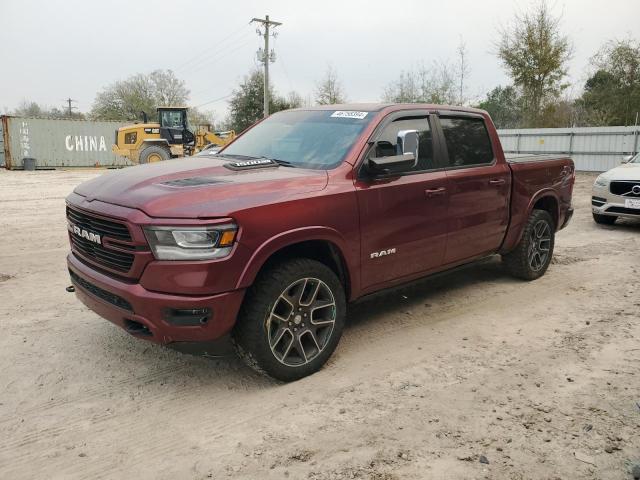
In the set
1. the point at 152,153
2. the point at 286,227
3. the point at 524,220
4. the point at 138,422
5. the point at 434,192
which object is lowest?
the point at 138,422

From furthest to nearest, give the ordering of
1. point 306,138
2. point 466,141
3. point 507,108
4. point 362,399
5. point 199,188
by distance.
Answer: point 507,108
point 466,141
point 306,138
point 362,399
point 199,188

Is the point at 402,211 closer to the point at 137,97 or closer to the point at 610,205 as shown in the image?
the point at 610,205

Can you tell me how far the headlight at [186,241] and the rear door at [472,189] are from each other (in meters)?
2.27

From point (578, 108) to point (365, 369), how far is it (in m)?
29.3

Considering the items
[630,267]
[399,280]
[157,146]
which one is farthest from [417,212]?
[157,146]

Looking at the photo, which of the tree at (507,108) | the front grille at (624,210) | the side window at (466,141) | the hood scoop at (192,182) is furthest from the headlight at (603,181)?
the tree at (507,108)

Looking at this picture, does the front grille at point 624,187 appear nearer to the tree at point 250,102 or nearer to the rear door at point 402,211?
the rear door at point 402,211

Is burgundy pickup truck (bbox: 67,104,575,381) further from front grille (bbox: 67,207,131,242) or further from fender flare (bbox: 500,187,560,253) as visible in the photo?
fender flare (bbox: 500,187,560,253)

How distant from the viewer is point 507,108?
30172 mm

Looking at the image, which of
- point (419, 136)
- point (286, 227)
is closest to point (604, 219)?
point (419, 136)

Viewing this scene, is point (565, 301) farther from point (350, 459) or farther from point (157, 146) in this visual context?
point (157, 146)

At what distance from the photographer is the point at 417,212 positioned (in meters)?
4.22

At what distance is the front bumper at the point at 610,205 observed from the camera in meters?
8.95

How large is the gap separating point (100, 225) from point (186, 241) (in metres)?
0.70
